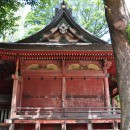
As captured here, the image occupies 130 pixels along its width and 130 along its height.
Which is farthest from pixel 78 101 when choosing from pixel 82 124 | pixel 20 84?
pixel 20 84

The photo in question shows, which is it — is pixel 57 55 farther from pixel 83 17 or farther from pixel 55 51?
pixel 83 17

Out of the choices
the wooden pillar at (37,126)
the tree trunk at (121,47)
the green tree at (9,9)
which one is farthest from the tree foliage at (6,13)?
→ the tree trunk at (121,47)

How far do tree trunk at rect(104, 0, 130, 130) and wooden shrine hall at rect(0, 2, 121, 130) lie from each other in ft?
19.0

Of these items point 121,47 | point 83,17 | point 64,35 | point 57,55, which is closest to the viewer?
point 121,47

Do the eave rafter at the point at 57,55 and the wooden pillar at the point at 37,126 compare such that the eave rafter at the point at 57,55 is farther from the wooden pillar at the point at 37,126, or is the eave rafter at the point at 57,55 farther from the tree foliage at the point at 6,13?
the wooden pillar at the point at 37,126

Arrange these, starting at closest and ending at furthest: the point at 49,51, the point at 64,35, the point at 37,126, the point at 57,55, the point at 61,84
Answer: the point at 37,126 → the point at 49,51 → the point at 57,55 → the point at 61,84 → the point at 64,35

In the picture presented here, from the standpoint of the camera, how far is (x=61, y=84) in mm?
11594

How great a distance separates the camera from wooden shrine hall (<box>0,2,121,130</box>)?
10.4 metres

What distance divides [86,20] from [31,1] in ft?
55.8

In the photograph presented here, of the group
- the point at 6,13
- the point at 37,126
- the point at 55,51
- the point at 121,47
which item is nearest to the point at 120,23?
the point at 121,47

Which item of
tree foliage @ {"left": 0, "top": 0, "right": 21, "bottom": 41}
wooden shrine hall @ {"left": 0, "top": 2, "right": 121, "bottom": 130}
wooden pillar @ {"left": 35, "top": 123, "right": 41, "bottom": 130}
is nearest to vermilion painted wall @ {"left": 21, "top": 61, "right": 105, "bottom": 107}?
wooden shrine hall @ {"left": 0, "top": 2, "right": 121, "bottom": 130}

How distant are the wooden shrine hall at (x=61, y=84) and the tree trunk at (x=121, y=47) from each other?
19.0ft

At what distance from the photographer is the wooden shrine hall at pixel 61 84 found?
34.1 feet

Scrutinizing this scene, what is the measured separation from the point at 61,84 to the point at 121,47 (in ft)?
23.5
